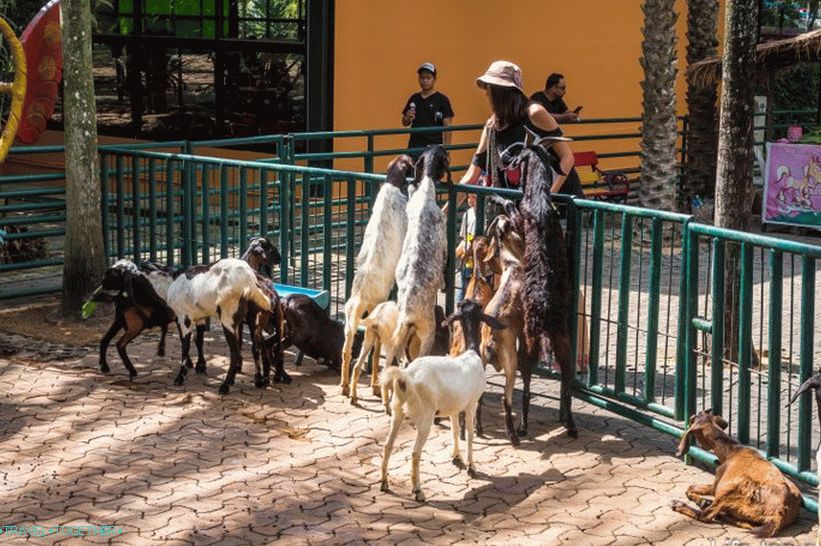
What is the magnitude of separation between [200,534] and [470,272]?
3.14 metres

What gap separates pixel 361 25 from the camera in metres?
17.3

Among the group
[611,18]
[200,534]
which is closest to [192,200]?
[200,534]

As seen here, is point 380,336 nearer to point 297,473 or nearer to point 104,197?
point 297,473

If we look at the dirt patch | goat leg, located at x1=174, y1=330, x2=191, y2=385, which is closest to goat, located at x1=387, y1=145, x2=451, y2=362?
goat leg, located at x1=174, y1=330, x2=191, y2=385

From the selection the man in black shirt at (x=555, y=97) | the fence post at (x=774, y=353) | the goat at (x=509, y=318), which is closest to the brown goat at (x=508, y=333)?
the goat at (x=509, y=318)

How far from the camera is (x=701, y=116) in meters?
17.6

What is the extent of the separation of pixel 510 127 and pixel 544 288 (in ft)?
4.89

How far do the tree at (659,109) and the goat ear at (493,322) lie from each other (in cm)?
903

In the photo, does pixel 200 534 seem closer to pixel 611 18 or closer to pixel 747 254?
pixel 747 254

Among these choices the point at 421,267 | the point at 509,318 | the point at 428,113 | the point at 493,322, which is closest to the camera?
the point at 493,322

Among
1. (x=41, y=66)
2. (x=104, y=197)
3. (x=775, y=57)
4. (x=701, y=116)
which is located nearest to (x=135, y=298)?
(x=104, y=197)

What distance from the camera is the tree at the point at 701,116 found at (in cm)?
1747

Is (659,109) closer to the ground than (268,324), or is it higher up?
higher up

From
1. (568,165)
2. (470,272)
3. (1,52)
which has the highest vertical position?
(1,52)
